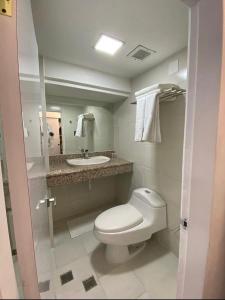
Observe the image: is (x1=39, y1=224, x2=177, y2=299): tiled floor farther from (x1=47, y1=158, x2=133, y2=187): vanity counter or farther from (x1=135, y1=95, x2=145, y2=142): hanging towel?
(x1=135, y1=95, x2=145, y2=142): hanging towel

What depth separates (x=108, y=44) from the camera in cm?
122

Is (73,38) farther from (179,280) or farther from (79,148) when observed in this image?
(179,280)

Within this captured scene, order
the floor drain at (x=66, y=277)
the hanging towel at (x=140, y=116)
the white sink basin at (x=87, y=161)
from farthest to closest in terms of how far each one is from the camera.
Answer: the white sink basin at (x=87, y=161), the hanging towel at (x=140, y=116), the floor drain at (x=66, y=277)

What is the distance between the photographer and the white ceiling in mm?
865

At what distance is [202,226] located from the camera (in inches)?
23.6

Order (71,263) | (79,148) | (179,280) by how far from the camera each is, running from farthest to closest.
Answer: (79,148) → (71,263) → (179,280)

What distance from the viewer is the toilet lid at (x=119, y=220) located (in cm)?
128

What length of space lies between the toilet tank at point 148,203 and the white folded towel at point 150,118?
2.08ft

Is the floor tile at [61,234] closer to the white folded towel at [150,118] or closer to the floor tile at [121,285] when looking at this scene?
the floor tile at [121,285]

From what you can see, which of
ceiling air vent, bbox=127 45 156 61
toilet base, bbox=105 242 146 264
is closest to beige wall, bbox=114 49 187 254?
ceiling air vent, bbox=127 45 156 61

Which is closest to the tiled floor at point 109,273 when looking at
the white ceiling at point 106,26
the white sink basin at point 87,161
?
the white sink basin at point 87,161

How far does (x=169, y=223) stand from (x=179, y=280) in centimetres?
82

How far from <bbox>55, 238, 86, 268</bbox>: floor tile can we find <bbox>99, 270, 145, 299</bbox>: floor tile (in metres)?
0.38

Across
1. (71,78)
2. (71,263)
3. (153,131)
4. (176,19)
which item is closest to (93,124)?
(71,78)
